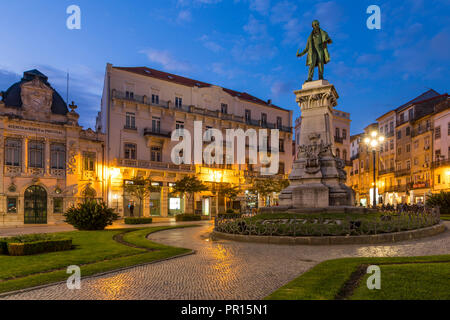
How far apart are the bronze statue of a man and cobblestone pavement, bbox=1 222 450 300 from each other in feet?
41.3

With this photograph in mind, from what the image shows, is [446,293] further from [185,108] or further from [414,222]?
[185,108]

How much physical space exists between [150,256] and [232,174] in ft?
122

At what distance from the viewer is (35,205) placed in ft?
108

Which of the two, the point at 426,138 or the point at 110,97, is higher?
the point at 110,97

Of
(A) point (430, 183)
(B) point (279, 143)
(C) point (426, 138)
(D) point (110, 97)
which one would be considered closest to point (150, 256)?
(D) point (110, 97)

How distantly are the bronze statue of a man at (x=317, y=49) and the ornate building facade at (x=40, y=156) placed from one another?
969 inches

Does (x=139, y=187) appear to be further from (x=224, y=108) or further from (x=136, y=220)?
(x=224, y=108)

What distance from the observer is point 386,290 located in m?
5.93

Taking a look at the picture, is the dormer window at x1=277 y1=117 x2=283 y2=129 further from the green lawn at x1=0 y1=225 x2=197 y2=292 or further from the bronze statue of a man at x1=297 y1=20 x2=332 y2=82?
the green lawn at x1=0 y1=225 x2=197 y2=292

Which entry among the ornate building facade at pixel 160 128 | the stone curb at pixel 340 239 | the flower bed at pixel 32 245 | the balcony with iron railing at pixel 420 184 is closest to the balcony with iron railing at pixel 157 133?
the ornate building facade at pixel 160 128

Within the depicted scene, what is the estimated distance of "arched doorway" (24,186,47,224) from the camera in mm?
32500

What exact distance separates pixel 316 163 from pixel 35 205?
27.4 m

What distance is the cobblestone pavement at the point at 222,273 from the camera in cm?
656

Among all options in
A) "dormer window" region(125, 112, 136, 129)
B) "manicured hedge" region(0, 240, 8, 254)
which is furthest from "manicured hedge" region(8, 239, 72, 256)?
"dormer window" region(125, 112, 136, 129)
